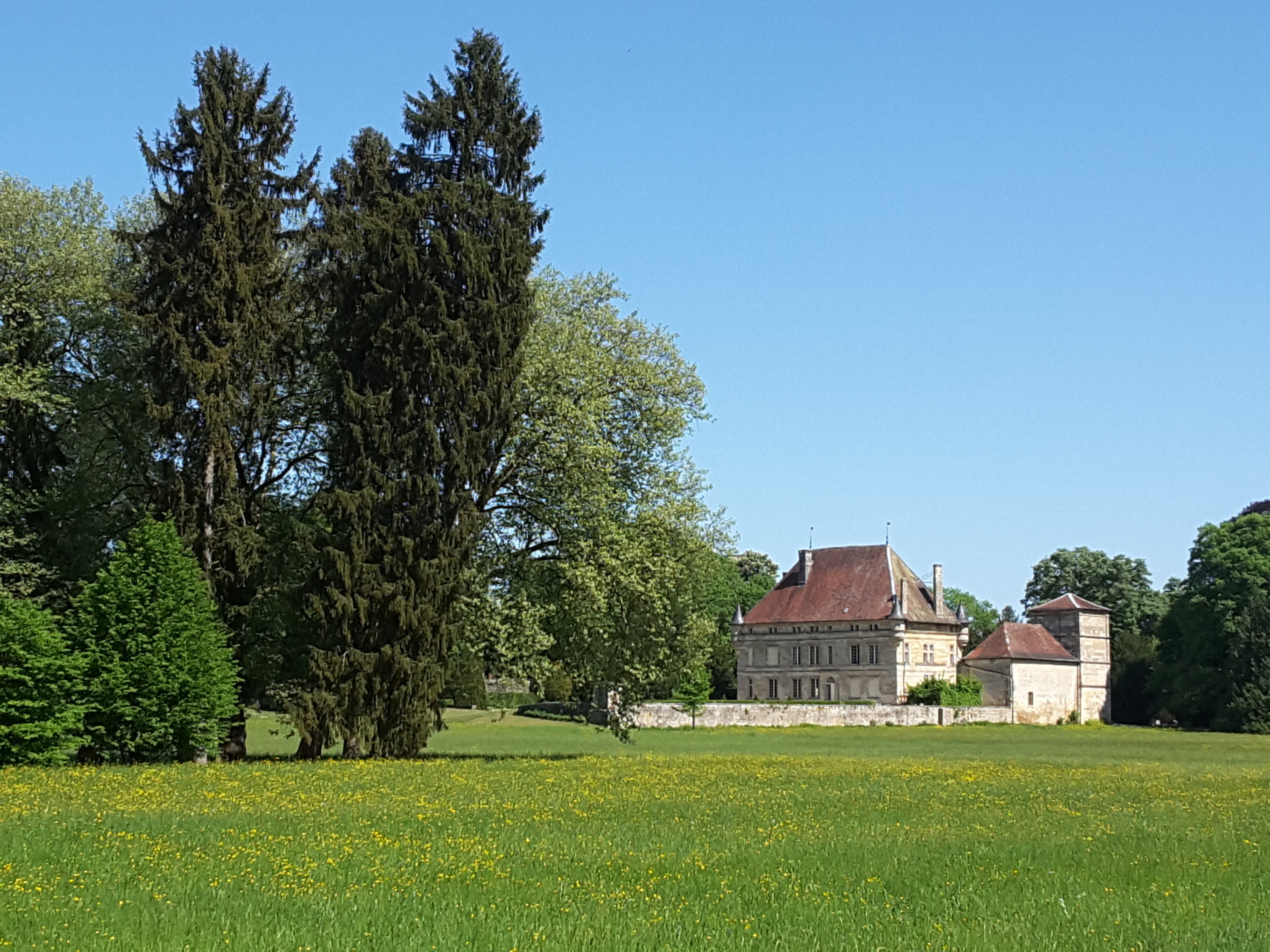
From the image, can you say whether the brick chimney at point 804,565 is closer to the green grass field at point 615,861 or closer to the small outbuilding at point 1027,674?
the small outbuilding at point 1027,674

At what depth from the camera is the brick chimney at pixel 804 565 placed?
104625mm

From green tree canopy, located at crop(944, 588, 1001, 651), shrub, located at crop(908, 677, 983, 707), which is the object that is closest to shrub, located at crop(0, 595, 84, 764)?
shrub, located at crop(908, 677, 983, 707)

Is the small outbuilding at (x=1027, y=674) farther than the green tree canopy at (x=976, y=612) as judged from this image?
No

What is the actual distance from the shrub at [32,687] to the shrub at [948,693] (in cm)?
6839

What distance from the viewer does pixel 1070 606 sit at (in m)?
102

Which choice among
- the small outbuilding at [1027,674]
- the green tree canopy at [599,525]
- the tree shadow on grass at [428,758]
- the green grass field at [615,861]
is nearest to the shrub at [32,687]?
the green grass field at [615,861]

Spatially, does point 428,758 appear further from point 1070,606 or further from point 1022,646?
point 1070,606

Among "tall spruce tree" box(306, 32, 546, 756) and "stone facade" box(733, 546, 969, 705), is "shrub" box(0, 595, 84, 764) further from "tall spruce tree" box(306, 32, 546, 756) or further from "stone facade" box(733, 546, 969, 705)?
"stone facade" box(733, 546, 969, 705)

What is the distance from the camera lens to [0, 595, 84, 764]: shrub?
91.4 ft

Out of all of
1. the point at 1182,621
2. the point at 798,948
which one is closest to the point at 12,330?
the point at 798,948

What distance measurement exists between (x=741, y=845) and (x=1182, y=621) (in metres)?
80.2

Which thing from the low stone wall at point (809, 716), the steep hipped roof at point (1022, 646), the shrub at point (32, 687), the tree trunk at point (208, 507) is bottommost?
the low stone wall at point (809, 716)

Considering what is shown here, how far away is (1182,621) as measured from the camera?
3519 inches

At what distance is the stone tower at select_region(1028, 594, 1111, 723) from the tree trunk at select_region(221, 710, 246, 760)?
75.6 m
